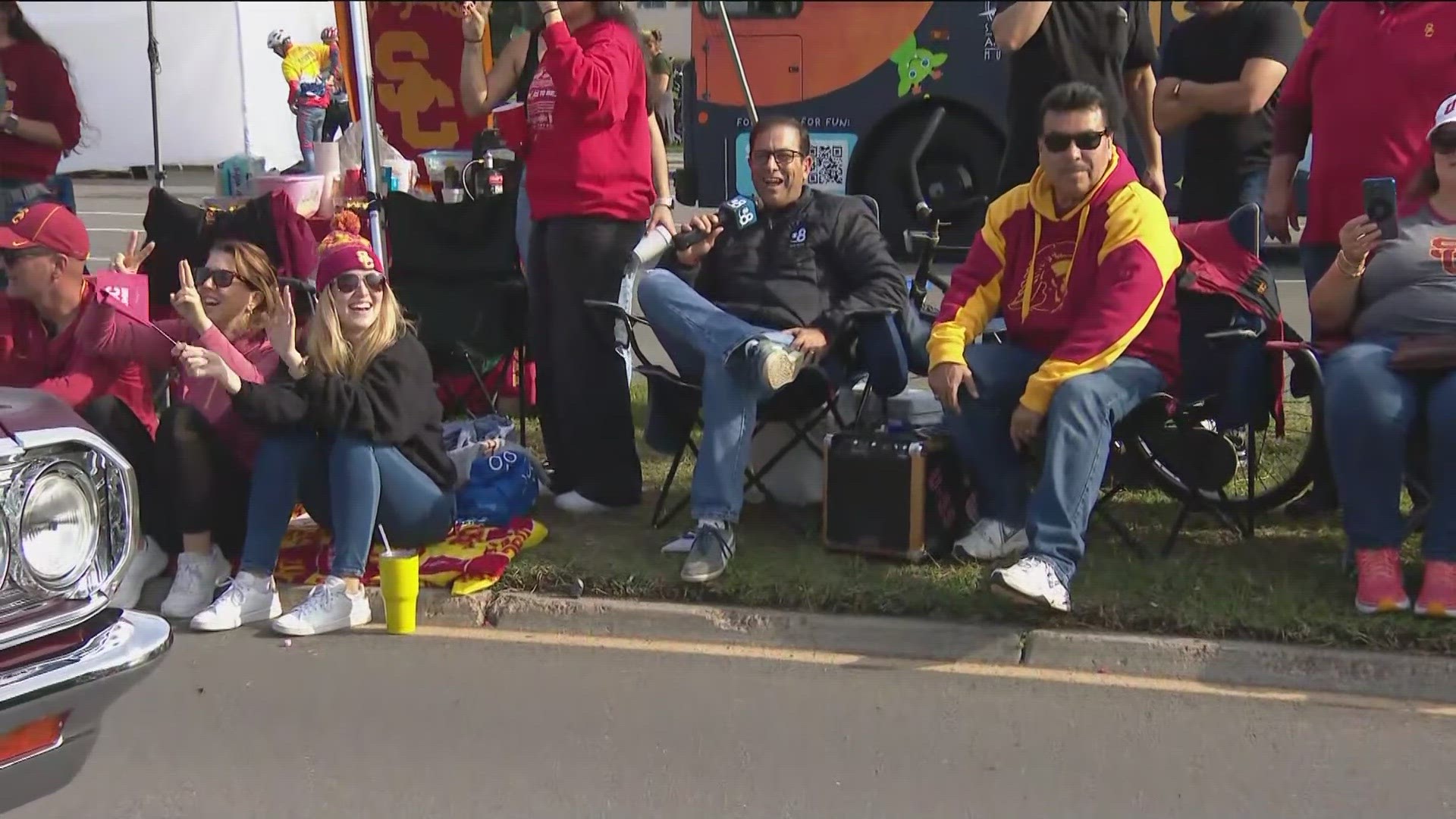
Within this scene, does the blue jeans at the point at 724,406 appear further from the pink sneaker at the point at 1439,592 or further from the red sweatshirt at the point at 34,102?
the red sweatshirt at the point at 34,102

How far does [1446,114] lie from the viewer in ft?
12.9

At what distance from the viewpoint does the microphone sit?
16.2ft

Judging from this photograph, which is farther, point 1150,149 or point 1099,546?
point 1150,149

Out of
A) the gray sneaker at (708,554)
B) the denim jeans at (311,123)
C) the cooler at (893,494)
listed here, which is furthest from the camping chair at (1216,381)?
the denim jeans at (311,123)

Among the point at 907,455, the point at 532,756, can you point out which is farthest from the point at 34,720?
the point at 907,455

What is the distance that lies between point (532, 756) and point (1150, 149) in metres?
3.67

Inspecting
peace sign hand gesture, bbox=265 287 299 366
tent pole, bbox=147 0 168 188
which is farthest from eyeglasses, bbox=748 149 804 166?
tent pole, bbox=147 0 168 188

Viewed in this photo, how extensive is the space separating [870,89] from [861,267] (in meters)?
6.87

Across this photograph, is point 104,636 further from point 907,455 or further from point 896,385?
point 896,385

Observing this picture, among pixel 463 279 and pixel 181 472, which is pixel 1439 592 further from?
pixel 463 279

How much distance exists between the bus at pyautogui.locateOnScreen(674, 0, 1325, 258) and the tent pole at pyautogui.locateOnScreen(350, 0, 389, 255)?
5413mm

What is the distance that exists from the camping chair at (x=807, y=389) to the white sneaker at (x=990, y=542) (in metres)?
0.57

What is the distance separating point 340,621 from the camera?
4.35 meters

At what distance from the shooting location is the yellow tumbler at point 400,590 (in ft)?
A: 13.9
